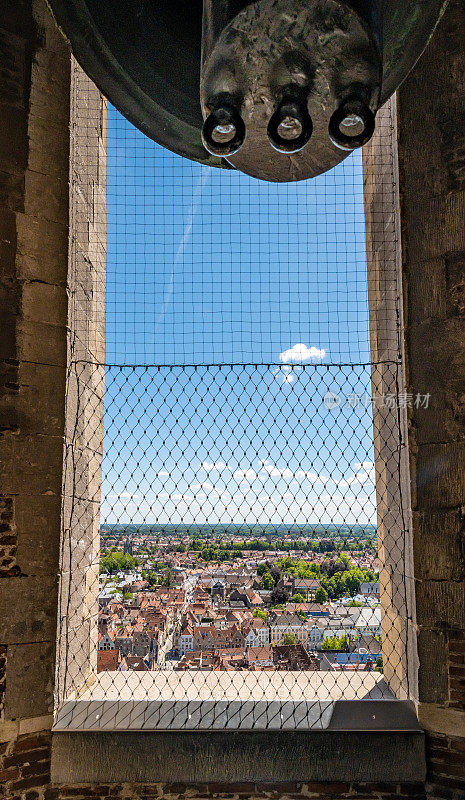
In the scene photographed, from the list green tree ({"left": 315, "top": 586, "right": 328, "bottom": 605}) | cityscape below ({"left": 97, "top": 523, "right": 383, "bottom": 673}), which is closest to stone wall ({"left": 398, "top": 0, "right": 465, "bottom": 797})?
cityscape below ({"left": 97, "top": 523, "right": 383, "bottom": 673})

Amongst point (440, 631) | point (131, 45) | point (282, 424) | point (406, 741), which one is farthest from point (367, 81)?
point (406, 741)

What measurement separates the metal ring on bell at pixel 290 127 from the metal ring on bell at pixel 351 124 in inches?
1.4

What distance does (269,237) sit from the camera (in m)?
2.75

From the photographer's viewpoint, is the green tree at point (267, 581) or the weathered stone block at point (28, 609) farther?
the green tree at point (267, 581)

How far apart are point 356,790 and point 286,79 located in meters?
2.71

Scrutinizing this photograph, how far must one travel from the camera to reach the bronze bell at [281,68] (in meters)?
0.73

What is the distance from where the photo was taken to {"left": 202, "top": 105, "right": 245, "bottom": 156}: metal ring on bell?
2.49ft

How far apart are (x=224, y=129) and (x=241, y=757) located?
253 centimetres

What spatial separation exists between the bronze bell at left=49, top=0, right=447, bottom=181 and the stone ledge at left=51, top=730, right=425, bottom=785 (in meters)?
2.41

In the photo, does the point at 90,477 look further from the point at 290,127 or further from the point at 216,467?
the point at 290,127

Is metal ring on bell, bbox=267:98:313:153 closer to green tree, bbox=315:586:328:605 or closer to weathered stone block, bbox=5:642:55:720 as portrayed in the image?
green tree, bbox=315:586:328:605

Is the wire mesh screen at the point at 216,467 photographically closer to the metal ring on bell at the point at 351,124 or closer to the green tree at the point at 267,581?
the green tree at the point at 267,581

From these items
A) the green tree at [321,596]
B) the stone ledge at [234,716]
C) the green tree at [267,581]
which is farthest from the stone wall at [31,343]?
the green tree at [321,596]

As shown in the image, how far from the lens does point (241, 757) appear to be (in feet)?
8.05
